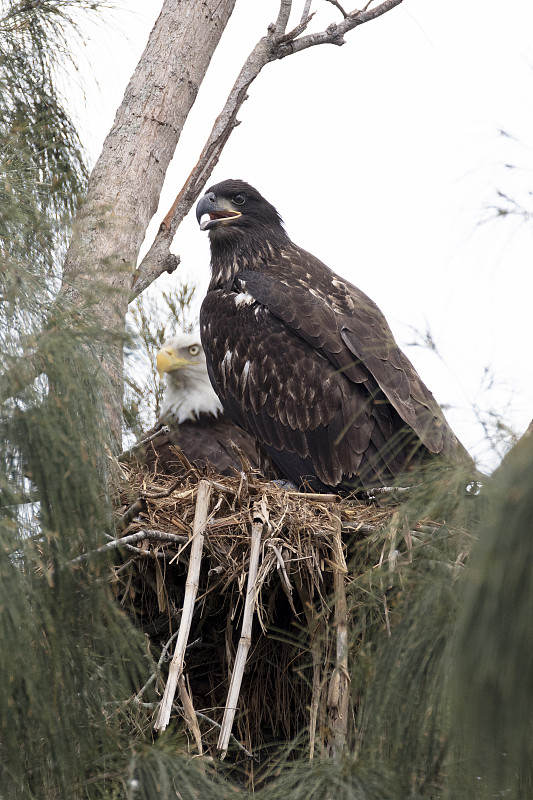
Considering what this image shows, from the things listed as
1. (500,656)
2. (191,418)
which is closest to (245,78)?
(191,418)

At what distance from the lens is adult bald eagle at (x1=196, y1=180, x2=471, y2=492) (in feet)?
Result: 15.8

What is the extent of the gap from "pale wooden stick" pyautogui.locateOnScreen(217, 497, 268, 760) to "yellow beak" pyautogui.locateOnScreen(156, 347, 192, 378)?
2019 millimetres

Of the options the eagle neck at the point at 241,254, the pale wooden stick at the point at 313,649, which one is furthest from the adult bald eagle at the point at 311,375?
the pale wooden stick at the point at 313,649

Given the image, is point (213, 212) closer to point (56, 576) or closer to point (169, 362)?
point (169, 362)

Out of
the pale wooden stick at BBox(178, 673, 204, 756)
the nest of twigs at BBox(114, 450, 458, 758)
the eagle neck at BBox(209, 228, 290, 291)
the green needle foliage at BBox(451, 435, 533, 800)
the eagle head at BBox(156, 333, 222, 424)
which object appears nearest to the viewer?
the green needle foliage at BBox(451, 435, 533, 800)

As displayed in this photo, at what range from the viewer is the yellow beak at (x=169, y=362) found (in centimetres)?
566

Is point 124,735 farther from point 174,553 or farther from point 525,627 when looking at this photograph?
point 525,627

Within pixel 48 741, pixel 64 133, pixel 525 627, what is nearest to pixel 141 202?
pixel 64 133

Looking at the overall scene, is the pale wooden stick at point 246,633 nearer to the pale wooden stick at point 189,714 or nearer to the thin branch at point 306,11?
the pale wooden stick at point 189,714

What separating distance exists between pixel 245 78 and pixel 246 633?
345 centimetres

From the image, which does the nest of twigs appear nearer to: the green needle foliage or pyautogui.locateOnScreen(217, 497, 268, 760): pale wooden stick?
pyautogui.locateOnScreen(217, 497, 268, 760): pale wooden stick

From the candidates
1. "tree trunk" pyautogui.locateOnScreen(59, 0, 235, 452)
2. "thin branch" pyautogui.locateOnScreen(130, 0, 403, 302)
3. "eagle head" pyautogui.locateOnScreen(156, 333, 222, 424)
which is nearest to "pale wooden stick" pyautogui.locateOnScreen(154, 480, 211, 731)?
"tree trunk" pyautogui.locateOnScreen(59, 0, 235, 452)

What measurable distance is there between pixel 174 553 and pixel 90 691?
1347 millimetres

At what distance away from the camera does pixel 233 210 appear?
566 centimetres
